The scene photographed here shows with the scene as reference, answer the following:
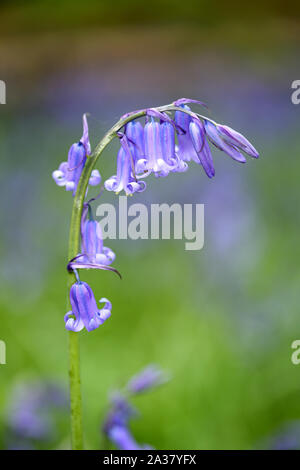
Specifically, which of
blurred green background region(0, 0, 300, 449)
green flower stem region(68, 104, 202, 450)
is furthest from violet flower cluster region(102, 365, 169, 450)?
blurred green background region(0, 0, 300, 449)

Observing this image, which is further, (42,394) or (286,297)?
(286,297)

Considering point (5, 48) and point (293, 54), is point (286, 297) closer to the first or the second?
point (293, 54)

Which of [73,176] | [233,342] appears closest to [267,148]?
[233,342]

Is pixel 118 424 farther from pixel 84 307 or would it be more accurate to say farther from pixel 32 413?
pixel 32 413

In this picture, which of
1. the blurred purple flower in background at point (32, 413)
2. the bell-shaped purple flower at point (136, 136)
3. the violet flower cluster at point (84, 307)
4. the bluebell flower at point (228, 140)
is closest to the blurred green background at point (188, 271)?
the bell-shaped purple flower at point (136, 136)

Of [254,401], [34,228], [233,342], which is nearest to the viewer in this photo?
[254,401]

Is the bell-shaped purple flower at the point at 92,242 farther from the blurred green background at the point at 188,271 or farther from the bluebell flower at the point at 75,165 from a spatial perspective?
the blurred green background at the point at 188,271

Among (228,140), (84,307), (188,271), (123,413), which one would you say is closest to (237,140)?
(228,140)

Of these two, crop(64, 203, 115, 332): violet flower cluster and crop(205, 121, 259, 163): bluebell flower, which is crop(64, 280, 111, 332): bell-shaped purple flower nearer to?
crop(64, 203, 115, 332): violet flower cluster
